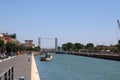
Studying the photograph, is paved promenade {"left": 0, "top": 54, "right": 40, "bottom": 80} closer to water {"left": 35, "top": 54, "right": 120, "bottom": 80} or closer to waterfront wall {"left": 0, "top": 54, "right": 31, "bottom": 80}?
waterfront wall {"left": 0, "top": 54, "right": 31, "bottom": 80}

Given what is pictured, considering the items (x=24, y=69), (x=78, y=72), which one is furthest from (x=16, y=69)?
(x=78, y=72)

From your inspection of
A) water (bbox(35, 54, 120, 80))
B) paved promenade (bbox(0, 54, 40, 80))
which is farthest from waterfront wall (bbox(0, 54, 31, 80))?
water (bbox(35, 54, 120, 80))

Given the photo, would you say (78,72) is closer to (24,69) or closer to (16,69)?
(24,69)

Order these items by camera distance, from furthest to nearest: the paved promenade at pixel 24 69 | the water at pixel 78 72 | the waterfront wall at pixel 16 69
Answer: the water at pixel 78 72
the paved promenade at pixel 24 69
the waterfront wall at pixel 16 69

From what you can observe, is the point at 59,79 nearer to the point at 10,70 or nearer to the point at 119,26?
the point at 10,70

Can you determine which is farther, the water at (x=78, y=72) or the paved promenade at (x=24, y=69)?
the water at (x=78, y=72)

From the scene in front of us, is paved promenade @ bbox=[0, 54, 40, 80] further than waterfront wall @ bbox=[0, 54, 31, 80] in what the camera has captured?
Yes

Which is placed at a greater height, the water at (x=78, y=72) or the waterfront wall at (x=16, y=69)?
the waterfront wall at (x=16, y=69)

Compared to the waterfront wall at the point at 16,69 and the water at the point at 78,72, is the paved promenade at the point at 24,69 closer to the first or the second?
the waterfront wall at the point at 16,69

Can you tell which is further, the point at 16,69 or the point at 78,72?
the point at 78,72

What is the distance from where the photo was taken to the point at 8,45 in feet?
449

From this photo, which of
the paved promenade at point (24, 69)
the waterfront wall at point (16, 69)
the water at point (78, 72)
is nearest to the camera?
the waterfront wall at point (16, 69)

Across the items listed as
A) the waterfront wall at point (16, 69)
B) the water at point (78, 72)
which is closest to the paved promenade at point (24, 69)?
the waterfront wall at point (16, 69)

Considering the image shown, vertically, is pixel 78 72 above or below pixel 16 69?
below
